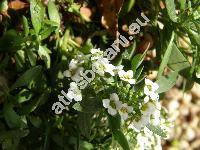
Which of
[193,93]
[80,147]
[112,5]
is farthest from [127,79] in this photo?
[193,93]

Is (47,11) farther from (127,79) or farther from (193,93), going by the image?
(193,93)

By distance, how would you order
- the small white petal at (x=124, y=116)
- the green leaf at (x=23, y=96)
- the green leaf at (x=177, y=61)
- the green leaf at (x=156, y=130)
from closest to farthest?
the small white petal at (x=124, y=116), the green leaf at (x=156, y=130), the green leaf at (x=23, y=96), the green leaf at (x=177, y=61)

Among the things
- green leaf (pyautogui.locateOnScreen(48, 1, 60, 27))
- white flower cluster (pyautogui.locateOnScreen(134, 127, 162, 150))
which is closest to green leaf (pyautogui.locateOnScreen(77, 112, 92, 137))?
white flower cluster (pyautogui.locateOnScreen(134, 127, 162, 150))

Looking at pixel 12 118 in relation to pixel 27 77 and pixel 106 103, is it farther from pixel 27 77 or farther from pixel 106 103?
pixel 106 103

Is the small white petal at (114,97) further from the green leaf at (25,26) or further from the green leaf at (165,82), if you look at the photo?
the green leaf at (25,26)

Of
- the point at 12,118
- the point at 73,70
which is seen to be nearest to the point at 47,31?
the point at 73,70

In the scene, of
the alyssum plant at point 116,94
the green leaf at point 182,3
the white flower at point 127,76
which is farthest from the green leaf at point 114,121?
the green leaf at point 182,3
